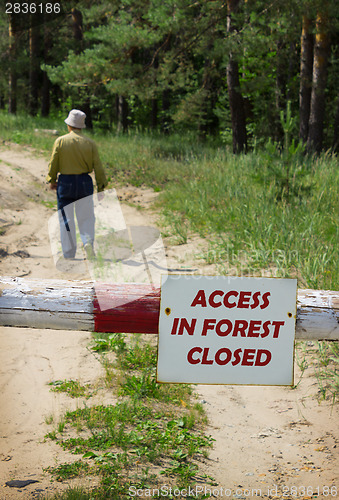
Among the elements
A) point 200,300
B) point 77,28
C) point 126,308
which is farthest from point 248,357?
point 77,28

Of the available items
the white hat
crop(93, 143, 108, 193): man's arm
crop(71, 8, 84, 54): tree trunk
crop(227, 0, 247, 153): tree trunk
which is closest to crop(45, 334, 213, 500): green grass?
crop(93, 143, 108, 193): man's arm

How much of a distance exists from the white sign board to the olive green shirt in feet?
15.7

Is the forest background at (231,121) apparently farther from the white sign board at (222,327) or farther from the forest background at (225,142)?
the white sign board at (222,327)

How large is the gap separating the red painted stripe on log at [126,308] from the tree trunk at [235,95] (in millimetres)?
11817

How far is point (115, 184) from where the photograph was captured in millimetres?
12461

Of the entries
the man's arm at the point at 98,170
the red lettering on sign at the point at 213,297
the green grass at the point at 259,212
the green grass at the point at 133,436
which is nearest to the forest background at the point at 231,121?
the green grass at the point at 259,212

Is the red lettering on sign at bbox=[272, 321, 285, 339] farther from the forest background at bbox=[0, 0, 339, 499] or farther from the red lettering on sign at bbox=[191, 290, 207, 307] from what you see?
the forest background at bbox=[0, 0, 339, 499]

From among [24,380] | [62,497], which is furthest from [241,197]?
[62,497]

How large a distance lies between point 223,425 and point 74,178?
4370mm

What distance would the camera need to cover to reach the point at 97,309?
2.83 m

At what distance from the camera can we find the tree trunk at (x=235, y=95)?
45.1ft

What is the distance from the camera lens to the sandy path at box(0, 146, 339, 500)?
3.32m

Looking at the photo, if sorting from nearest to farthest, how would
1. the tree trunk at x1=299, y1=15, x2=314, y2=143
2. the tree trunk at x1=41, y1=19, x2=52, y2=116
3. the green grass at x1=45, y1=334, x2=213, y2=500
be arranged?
the green grass at x1=45, y1=334, x2=213, y2=500 < the tree trunk at x1=299, y1=15, x2=314, y2=143 < the tree trunk at x1=41, y1=19, x2=52, y2=116

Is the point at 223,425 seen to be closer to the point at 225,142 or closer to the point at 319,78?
the point at 319,78
